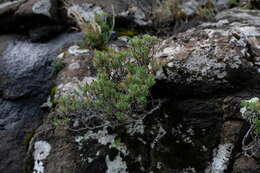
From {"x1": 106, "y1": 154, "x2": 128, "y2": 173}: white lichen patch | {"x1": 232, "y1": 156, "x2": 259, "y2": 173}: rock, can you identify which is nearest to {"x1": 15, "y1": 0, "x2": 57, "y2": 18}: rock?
{"x1": 106, "y1": 154, "x2": 128, "y2": 173}: white lichen patch

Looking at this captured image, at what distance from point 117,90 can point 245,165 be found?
1325 mm

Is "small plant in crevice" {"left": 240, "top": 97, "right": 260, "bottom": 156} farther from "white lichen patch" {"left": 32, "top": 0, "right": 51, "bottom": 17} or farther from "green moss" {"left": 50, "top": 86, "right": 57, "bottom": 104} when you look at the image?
"white lichen patch" {"left": 32, "top": 0, "right": 51, "bottom": 17}

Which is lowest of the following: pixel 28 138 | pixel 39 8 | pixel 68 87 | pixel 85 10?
pixel 28 138

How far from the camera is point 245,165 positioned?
229 cm

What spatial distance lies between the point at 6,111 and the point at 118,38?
82.8 inches

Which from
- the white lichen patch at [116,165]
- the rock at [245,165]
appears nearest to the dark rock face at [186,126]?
the white lichen patch at [116,165]

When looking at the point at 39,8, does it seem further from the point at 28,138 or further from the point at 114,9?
the point at 28,138

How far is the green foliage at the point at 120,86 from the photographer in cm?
231

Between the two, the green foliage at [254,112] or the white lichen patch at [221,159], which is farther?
the white lichen patch at [221,159]

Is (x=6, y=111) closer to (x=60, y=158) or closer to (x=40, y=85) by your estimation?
(x=40, y=85)

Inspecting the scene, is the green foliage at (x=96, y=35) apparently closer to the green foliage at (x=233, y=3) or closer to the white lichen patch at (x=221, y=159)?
the white lichen patch at (x=221, y=159)

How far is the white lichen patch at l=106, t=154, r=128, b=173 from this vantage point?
2633mm

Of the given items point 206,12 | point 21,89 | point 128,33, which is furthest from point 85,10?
point 206,12

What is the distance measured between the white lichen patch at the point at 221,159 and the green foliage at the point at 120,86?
2.74ft
